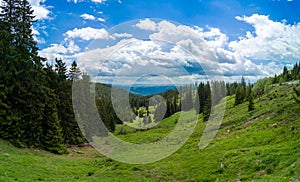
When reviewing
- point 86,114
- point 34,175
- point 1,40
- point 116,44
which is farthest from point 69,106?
point 116,44

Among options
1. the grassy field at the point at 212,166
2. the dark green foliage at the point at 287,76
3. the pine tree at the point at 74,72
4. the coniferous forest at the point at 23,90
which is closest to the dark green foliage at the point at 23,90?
the coniferous forest at the point at 23,90

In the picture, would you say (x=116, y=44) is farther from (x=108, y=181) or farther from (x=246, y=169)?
(x=246, y=169)

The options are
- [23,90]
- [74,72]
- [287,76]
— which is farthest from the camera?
[287,76]

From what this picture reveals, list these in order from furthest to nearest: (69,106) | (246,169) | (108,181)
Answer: (69,106), (108,181), (246,169)

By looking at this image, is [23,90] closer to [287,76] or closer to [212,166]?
→ [212,166]

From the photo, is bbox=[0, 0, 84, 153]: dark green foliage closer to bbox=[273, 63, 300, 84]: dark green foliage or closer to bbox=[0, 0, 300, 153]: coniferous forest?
bbox=[0, 0, 300, 153]: coniferous forest

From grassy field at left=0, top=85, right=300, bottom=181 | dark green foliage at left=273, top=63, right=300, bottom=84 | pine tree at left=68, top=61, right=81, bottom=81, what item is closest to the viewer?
grassy field at left=0, top=85, right=300, bottom=181

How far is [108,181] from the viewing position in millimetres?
23344

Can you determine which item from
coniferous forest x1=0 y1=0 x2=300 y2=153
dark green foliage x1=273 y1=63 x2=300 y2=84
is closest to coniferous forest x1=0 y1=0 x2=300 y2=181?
coniferous forest x1=0 y1=0 x2=300 y2=153

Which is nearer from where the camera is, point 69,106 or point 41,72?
point 41,72

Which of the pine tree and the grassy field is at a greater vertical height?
the pine tree

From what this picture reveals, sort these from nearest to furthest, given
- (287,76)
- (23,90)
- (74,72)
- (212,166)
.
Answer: (212,166), (23,90), (74,72), (287,76)

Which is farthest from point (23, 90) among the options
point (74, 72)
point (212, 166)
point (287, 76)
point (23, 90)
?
point (287, 76)

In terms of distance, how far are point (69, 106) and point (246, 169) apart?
41.6 m
